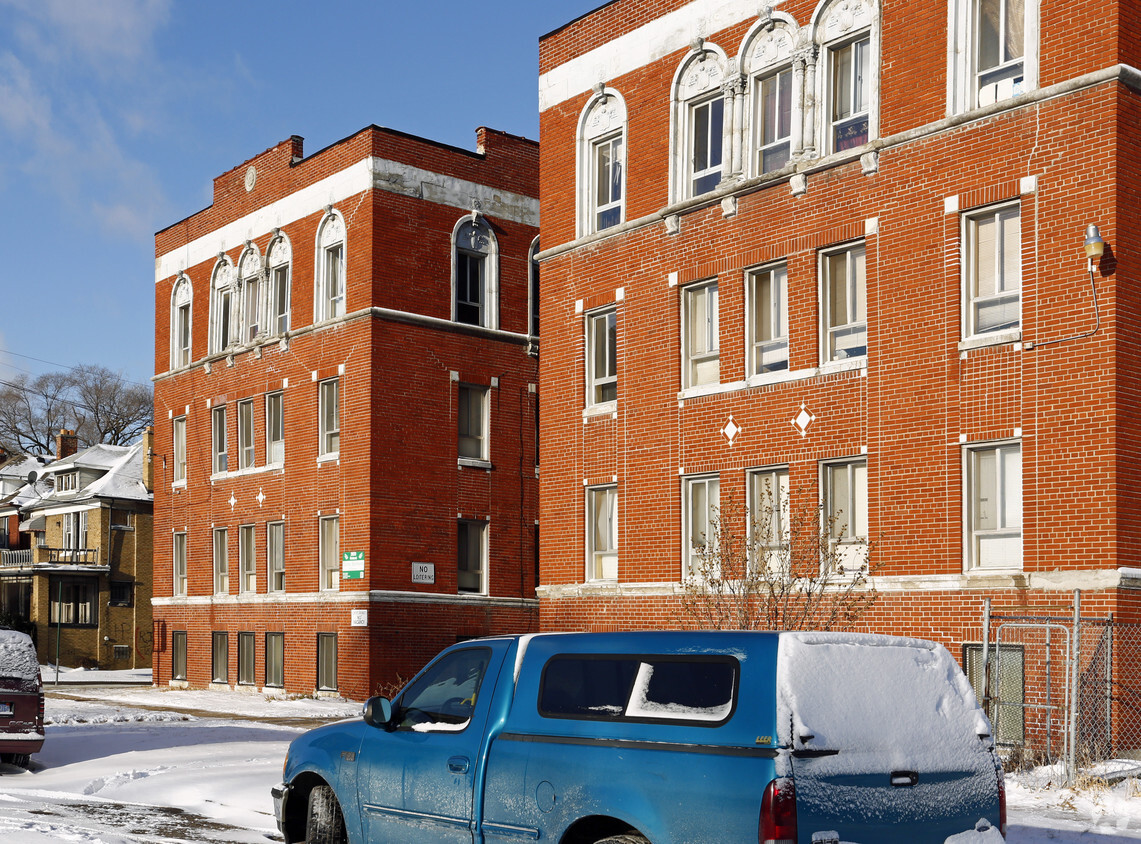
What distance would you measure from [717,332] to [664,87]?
4.75 metres

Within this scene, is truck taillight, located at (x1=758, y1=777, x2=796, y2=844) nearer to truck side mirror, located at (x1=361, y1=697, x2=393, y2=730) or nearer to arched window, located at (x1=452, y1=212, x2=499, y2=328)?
truck side mirror, located at (x1=361, y1=697, x2=393, y2=730)

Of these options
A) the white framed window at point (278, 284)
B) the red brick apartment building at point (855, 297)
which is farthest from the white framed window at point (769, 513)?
the white framed window at point (278, 284)

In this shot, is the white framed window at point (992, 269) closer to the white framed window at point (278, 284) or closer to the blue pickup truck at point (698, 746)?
the blue pickup truck at point (698, 746)

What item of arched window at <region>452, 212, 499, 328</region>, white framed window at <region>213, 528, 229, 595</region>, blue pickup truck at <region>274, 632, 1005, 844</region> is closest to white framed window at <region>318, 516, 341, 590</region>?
white framed window at <region>213, 528, 229, 595</region>

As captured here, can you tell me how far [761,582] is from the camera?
2073 centimetres

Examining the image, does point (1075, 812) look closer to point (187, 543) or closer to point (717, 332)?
point (717, 332)

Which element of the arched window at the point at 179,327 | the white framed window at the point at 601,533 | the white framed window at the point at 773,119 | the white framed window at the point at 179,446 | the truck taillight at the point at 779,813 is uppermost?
the white framed window at the point at 773,119

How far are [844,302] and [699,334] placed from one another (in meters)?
3.15

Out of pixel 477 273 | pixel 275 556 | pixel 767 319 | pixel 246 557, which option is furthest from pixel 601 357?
pixel 246 557

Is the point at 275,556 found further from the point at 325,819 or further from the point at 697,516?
the point at 325,819

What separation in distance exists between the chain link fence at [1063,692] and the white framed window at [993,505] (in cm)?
98

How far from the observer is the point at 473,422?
33469 millimetres

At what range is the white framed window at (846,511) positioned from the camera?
20.3 m

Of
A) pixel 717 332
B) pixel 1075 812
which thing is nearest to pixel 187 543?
pixel 717 332
